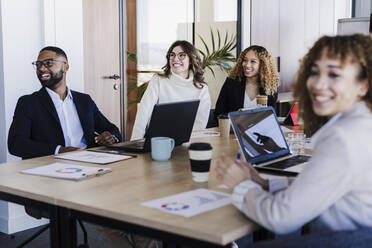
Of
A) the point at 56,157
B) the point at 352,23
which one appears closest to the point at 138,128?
the point at 56,157

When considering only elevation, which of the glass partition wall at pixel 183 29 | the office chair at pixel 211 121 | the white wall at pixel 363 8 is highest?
the white wall at pixel 363 8

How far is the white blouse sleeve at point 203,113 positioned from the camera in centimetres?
369

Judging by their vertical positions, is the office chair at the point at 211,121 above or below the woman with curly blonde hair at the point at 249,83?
below

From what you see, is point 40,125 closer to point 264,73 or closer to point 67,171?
point 67,171

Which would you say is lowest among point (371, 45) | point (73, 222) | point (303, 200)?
point (73, 222)

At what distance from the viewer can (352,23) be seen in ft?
14.4

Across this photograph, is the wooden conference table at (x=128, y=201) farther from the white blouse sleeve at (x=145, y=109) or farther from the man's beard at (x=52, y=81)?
the white blouse sleeve at (x=145, y=109)

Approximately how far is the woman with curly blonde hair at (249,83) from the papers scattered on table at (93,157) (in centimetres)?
188

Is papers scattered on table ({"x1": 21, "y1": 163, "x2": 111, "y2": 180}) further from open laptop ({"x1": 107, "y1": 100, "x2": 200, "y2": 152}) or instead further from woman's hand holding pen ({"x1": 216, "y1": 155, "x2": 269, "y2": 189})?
woman's hand holding pen ({"x1": 216, "y1": 155, "x2": 269, "y2": 189})

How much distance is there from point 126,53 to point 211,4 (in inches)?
74.1

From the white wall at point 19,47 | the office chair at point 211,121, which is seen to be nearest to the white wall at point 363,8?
the office chair at point 211,121

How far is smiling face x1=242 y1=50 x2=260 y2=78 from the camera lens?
4148 mm

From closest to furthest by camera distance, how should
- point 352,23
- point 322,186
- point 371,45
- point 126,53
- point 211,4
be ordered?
point 322,186 < point 371,45 < point 352,23 < point 126,53 < point 211,4

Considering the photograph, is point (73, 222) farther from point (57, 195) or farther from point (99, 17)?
point (99, 17)
